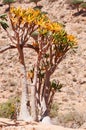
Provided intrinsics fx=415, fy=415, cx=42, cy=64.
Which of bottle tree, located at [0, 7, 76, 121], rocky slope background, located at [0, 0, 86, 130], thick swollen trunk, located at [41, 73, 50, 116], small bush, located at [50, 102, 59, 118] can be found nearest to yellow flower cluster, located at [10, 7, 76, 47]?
bottle tree, located at [0, 7, 76, 121]

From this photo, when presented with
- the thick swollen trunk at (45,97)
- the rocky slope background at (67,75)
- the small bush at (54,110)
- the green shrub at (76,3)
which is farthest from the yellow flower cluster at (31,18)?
the green shrub at (76,3)

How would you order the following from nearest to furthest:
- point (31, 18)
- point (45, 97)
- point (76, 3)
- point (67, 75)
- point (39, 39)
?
1. point (31, 18)
2. point (39, 39)
3. point (45, 97)
4. point (67, 75)
5. point (76, 3)

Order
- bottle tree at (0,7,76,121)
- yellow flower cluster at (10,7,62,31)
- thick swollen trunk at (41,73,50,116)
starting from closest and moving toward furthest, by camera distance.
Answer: yellow flower cluster at (10,7,62,31)
bottle tree at (0,7,76,121)
thick swollen trunk at (41,73,50,116)

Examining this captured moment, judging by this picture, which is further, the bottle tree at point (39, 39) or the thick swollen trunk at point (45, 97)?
the thick swollen trunk at point (45, 97)

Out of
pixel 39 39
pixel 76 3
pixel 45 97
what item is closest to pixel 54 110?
pixel 45 97

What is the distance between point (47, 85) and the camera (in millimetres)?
20469

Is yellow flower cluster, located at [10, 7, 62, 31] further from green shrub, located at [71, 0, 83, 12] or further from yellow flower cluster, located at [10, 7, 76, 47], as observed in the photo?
green shrub, located at [71, 0, 83, 12]

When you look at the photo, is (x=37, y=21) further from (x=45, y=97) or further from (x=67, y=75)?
(x=67, y=75)

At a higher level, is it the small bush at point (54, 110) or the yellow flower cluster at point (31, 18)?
the yellow flower cluster at point (31, 18)

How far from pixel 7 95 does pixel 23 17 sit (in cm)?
2102

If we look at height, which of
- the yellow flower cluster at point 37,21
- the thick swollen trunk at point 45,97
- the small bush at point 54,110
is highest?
the yellow flower cluster at point 37,21

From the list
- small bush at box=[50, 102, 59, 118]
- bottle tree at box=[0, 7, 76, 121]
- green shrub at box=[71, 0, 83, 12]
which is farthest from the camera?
green shrub at box=[71, 0, 83, 12]

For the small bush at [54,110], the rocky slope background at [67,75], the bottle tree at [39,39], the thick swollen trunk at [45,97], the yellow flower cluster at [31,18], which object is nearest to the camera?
the yellow flower cluster at [31,18]

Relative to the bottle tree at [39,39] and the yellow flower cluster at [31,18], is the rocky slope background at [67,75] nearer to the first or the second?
the bottle tree at [39,39]
